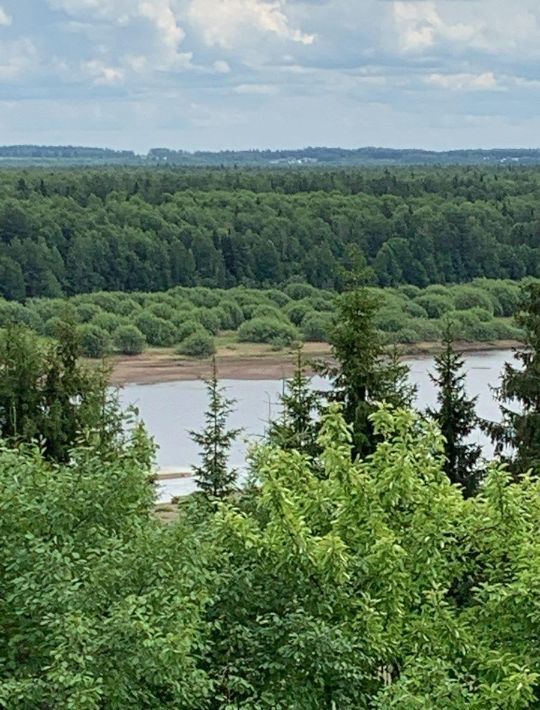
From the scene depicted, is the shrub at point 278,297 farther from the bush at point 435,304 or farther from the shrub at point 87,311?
the shrub at point 87,311

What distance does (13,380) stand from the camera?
69.3 feet

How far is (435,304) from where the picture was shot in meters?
66.8

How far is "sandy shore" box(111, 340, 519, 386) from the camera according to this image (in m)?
49.6

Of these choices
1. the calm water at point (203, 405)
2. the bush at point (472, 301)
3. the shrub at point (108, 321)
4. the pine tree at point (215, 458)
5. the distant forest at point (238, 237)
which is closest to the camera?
the pine tree at point (215, 458)

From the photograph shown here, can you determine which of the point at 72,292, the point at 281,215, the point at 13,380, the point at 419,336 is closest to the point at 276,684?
the point at 13,380

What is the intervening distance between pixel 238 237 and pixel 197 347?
22631mm

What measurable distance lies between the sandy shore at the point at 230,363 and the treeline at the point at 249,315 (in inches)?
29.5

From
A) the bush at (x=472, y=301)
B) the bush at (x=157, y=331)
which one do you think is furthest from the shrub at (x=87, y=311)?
the bush at (x=472, y=301)

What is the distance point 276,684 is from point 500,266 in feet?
243

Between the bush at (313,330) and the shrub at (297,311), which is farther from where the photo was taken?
the shrub at (297,311)

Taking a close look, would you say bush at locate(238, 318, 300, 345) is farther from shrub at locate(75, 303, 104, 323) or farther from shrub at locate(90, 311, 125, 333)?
shrub at locate(75, 303, 104, 323)

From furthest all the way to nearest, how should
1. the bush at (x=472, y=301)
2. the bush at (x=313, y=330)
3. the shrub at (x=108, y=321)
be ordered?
1. the bush at (x=472, y=301)
2. the bush at (x=313, y=330)
3. the shrub at (x=108, y=321)

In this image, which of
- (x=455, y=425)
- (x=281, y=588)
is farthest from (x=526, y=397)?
(x=281, y=588)

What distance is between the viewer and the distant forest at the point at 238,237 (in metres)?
75.2
